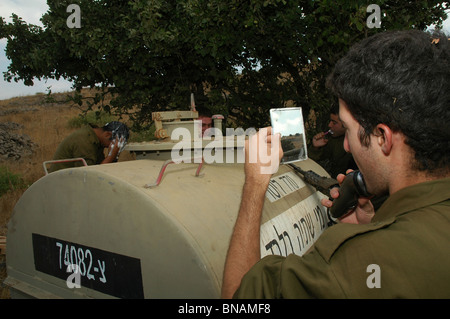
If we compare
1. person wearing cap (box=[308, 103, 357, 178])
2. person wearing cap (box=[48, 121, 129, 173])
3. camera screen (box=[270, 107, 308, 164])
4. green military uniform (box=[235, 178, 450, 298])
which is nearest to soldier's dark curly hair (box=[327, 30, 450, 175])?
green military uniform (box=[235, 178, 450, 298])

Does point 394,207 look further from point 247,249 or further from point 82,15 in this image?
point 82,15

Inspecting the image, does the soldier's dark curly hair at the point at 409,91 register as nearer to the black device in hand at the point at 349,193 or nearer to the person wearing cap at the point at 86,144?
the black device in hand at the point at 349,193

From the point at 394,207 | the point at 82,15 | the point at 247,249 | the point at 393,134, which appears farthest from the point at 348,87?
the point at 82,15

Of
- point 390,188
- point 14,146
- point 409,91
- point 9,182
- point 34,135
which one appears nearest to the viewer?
point 409,91

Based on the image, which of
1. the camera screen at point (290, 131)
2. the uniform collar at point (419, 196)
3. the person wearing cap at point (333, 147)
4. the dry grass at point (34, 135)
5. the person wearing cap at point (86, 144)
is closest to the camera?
the uniform collar at point (419, 196)

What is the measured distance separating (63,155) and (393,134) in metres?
4.75

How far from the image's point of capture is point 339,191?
217 cm

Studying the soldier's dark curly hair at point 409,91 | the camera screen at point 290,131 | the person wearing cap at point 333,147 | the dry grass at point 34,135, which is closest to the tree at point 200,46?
the dry grass at point 34,135

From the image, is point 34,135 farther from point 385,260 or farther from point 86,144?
point 385,260

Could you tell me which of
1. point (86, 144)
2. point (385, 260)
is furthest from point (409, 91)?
point (86, 144)

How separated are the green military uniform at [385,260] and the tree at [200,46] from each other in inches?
144

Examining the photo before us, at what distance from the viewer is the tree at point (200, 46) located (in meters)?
4.78

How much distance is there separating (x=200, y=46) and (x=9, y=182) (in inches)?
259

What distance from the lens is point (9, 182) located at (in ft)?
27.7
